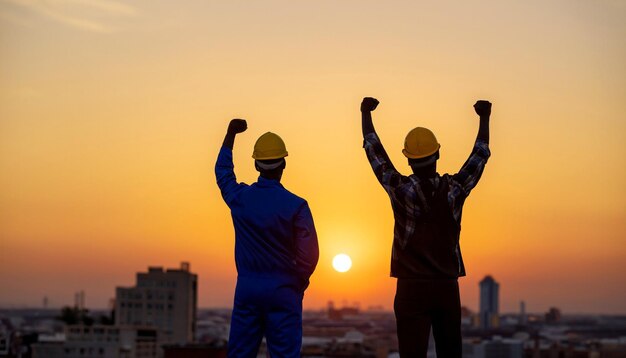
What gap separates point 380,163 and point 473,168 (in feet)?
2.39

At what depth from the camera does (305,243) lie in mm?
10188

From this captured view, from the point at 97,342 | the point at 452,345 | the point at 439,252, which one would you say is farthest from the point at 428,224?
the point at 97,342

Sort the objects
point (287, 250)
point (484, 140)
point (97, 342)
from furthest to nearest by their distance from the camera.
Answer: point (97, 342), point (484, 140), point (287, 250)

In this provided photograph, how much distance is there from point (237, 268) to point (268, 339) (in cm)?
57

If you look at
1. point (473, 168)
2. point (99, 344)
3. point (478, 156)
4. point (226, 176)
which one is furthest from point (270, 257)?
point (99, 344)

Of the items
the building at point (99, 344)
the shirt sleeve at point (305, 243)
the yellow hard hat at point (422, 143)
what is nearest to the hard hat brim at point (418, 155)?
the yellow hard hat at point (422, 143)

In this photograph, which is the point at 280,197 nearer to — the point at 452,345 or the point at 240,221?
the point at 240,221

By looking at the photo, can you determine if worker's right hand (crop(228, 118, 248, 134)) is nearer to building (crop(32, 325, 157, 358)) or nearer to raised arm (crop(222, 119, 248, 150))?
raised arm (crop(222, 119, 248, 150))

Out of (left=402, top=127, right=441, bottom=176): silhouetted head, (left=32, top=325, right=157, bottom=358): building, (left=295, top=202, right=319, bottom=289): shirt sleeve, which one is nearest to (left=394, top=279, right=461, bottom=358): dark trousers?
(left=295, top=202, right=319, bottom=289): shirt sleeve

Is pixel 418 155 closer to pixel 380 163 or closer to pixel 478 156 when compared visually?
pixel 380 163

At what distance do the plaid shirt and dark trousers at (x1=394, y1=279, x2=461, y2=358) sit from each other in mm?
374

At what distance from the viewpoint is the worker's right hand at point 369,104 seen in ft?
35.7

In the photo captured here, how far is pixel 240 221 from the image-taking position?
10352 mm

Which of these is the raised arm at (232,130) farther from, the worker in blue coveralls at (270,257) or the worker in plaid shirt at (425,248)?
the worker in plaid shirt at (425,248)
